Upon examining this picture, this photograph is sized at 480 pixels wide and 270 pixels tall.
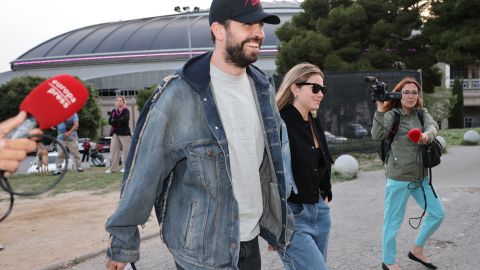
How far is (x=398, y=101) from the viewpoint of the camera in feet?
17.6

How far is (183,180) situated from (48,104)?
0.88 m

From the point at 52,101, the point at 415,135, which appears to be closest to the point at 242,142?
the point at 52,101

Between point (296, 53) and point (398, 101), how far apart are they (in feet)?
69.7

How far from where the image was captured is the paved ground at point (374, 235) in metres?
5.62

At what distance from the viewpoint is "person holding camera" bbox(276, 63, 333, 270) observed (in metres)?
3.61

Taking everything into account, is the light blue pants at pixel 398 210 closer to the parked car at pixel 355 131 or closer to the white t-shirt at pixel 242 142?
the white t-shirt at pixel 242 142

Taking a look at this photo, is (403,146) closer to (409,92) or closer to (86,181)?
(409,92)

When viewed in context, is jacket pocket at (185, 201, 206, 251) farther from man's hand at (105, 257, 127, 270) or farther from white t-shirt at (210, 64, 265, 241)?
man's hand at (105, 257, 127, 270)

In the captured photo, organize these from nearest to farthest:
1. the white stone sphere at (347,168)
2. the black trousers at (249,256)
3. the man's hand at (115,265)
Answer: the man's hand at (115,265), the black trousers at (249,256), the white stone sphere at (347,168)

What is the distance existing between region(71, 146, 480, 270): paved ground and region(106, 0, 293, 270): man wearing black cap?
9.56ft

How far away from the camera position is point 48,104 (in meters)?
2.01

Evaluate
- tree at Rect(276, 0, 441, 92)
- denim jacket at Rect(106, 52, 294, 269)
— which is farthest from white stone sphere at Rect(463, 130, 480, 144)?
denim jacket at Rect(106, 52, 294, 269)

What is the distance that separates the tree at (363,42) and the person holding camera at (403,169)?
20.7 m

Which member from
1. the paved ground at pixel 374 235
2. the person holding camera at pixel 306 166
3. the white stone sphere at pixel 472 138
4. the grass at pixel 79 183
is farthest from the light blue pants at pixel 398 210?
the white stone sphere at pixel 472 138
